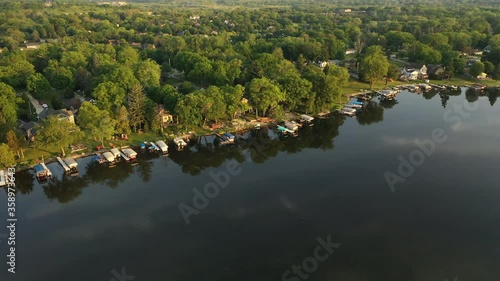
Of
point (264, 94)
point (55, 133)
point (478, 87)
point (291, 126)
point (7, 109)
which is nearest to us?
point (55, 133)

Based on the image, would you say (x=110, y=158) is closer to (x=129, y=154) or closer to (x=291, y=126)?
(x=129, y=154)

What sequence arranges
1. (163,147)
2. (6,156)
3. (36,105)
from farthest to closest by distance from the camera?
1. (36,105)
2. (163,147)
3. (6,156)

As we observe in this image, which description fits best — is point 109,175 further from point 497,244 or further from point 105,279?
point 497,244

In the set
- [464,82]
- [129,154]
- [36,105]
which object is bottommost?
[464,82]

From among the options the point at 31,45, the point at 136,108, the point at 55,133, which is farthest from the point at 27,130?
the point at 31,45

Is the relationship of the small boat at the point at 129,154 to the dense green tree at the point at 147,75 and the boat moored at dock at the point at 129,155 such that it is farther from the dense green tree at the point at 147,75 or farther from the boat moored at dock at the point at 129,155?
the dense green tree at the point at 147,75

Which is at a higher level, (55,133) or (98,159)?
(55,133)

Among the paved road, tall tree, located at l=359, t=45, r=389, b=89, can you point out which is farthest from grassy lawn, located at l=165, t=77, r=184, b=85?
tall tree, located at l=359, t=45, r=389, b=89

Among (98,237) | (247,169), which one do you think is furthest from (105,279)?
(247,169)
